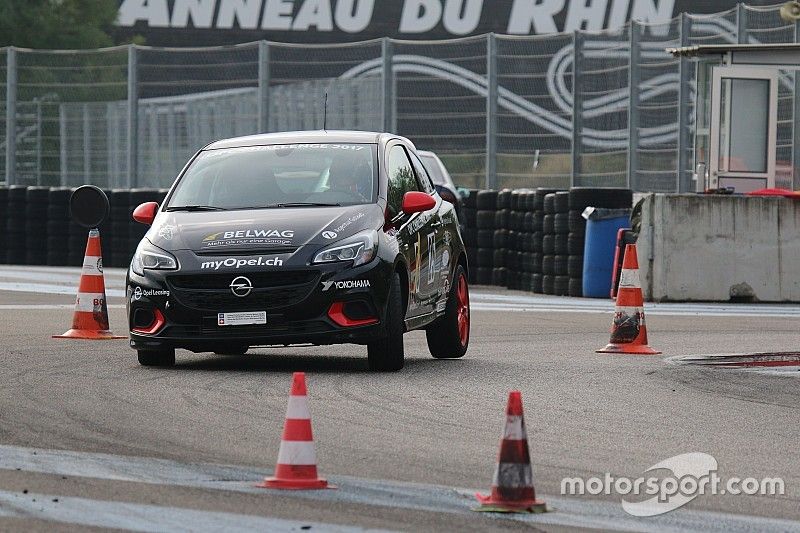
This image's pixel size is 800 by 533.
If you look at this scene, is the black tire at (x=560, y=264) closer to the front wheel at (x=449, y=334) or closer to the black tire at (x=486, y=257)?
the black tire at (x=486, y=257)

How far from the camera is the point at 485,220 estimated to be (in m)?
23.1

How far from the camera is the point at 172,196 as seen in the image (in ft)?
40.7

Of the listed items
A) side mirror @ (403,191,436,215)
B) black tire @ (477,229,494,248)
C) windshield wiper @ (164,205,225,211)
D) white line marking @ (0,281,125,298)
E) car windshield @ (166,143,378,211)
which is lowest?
white line marking @ (0,281,125,298)

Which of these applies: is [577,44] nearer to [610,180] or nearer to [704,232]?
[610,180]

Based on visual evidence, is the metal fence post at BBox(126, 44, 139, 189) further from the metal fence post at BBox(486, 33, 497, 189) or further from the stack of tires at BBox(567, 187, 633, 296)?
the stack of tires at BBox(567, 187, 633, 296)

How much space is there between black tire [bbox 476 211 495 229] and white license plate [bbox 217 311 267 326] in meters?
12.0

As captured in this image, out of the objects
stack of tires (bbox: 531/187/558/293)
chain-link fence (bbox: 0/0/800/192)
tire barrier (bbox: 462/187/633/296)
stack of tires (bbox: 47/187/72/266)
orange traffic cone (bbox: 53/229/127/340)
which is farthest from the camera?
stack of tires (bbox: 47/187/72/266)

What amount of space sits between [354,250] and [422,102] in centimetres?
1426

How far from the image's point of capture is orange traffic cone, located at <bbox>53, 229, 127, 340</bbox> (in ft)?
46.3

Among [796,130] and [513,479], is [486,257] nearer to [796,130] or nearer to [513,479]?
[796,130]

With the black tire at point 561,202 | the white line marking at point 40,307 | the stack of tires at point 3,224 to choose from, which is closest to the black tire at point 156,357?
the white line marking at point 40,307

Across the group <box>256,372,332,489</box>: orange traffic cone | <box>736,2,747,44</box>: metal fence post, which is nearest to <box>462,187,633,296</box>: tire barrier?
<box>736,2,747,44</box>: metal fence post

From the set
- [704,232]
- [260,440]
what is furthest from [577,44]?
[260,440]

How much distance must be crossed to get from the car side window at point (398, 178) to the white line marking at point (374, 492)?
4677mm
